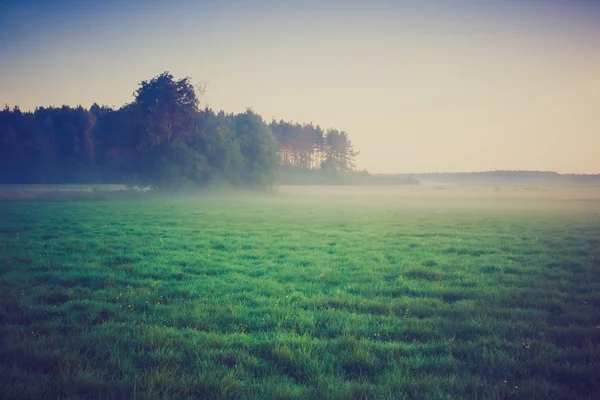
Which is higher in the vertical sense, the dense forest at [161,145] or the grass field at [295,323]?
the dense forest at [161,145]

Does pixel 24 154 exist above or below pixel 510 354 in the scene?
above

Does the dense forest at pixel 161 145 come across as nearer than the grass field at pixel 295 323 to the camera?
No

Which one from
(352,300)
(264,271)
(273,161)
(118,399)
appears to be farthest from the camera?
(273,161)

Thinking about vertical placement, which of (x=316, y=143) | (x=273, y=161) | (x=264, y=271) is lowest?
(x=264, y=271)

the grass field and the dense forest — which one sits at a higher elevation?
the dense forest

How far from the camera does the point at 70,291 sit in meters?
8.34

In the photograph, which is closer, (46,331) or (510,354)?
(510,354)

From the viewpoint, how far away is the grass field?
4547mm

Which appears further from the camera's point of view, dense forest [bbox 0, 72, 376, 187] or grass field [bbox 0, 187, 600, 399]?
dense forest [bbox 0, 72, 376, 187]

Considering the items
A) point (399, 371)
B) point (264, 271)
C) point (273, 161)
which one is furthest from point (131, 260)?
point (273, 161)

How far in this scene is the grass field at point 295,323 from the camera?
455 centimetres

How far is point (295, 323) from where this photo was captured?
6.75 metres

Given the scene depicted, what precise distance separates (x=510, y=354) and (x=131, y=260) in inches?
466

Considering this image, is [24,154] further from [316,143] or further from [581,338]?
[581,338]
